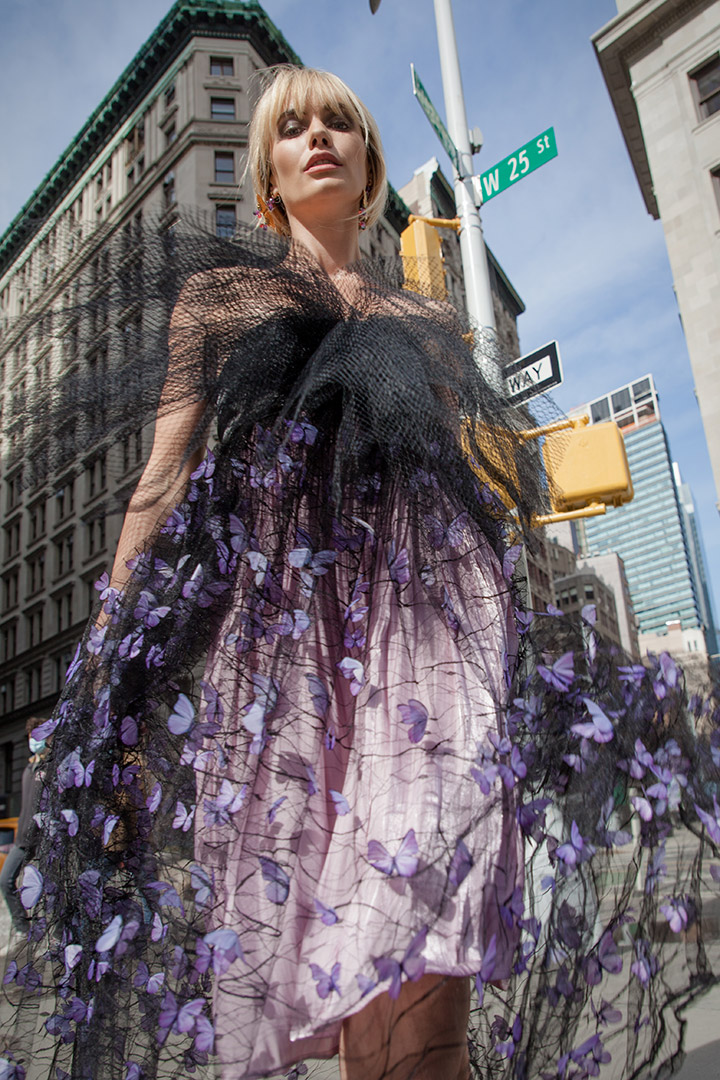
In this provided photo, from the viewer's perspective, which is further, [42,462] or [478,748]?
[42,462]

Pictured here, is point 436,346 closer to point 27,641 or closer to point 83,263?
point 83,263

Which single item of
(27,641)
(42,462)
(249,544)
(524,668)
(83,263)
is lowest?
(524,668)

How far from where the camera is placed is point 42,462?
1675 millimetres

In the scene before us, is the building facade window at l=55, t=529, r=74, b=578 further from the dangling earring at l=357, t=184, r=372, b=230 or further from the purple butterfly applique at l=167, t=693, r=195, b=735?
the purple butterfly applique at l=167, t=693, r=195, b=735

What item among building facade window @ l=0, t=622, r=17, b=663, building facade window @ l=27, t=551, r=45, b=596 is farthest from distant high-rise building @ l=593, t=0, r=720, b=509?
building facade window @ l=0, t=622, r=17, b=663

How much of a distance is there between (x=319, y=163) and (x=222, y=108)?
3571 centimetres

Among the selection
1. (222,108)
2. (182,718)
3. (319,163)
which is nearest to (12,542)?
(222,108)

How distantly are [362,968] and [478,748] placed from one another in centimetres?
32

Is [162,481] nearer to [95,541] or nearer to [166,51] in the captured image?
[95,541]

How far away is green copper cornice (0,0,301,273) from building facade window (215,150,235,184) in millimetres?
4575

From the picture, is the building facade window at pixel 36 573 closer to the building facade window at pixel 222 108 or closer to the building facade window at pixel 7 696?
the building facade window at pixel 7 696

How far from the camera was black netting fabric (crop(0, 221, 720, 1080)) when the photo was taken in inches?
40.7

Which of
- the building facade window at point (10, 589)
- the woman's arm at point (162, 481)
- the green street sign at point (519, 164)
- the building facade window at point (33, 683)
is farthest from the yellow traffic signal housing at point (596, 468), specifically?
the building facade window at point (10, 589)

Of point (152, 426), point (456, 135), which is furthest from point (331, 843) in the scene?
point (456, 135)
